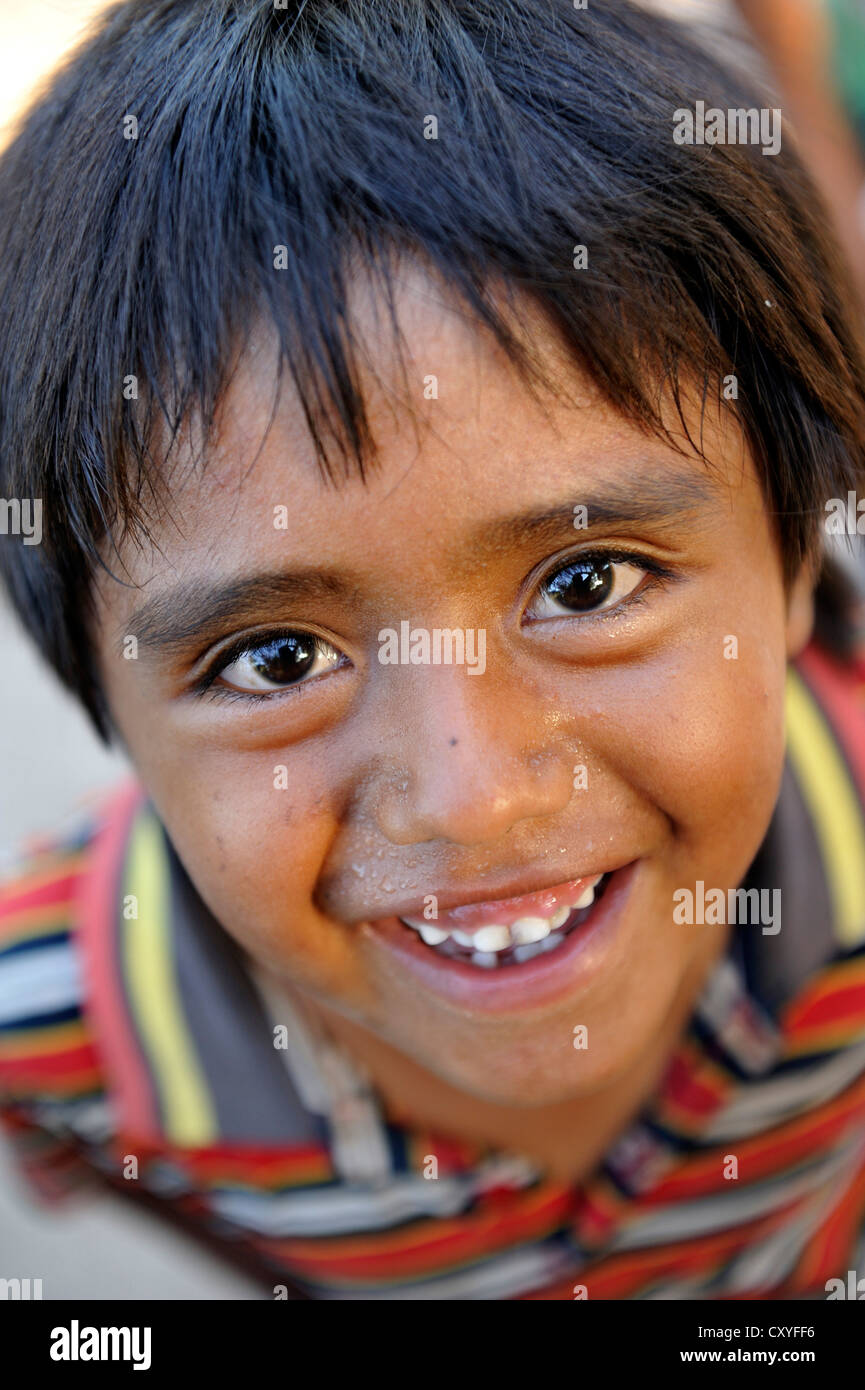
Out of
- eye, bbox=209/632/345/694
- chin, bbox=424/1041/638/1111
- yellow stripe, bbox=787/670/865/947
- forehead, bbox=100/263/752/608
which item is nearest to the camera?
forehead, bbox=100/263/752/608

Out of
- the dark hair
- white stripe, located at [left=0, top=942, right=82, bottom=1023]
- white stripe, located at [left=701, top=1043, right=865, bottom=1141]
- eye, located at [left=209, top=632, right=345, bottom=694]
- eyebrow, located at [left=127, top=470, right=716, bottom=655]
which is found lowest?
white stripe, located at [left=701, top=1043, right=865, bottom=1141]

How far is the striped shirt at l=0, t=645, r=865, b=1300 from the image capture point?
1.04 meters

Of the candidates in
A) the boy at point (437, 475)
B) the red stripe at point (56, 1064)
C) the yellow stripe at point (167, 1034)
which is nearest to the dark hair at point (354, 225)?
the boy at point (437, 475)

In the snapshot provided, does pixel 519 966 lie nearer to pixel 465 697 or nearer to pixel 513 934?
pixel 513 934

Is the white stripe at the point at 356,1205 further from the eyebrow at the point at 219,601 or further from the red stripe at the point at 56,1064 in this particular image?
the eyebrow at the point at 219,601

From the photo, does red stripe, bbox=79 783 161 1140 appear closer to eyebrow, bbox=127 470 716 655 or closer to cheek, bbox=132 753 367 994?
cheek, bbox=132 753 367 994

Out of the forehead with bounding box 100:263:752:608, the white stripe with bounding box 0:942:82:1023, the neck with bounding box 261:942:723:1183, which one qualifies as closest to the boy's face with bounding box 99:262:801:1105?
the forehead with bounding box 100:263:752:608

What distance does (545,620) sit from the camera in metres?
0.72

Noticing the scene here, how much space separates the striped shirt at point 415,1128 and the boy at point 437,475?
17 cm

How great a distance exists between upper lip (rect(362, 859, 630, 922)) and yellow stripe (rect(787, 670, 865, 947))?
0.32m

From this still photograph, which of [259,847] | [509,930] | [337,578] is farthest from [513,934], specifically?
[337,578]

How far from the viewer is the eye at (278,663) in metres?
0.74

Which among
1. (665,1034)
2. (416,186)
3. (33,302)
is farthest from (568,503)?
(665,1034)

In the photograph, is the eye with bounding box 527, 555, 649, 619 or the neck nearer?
the eye with bounding box 527, 555, 649, 619
